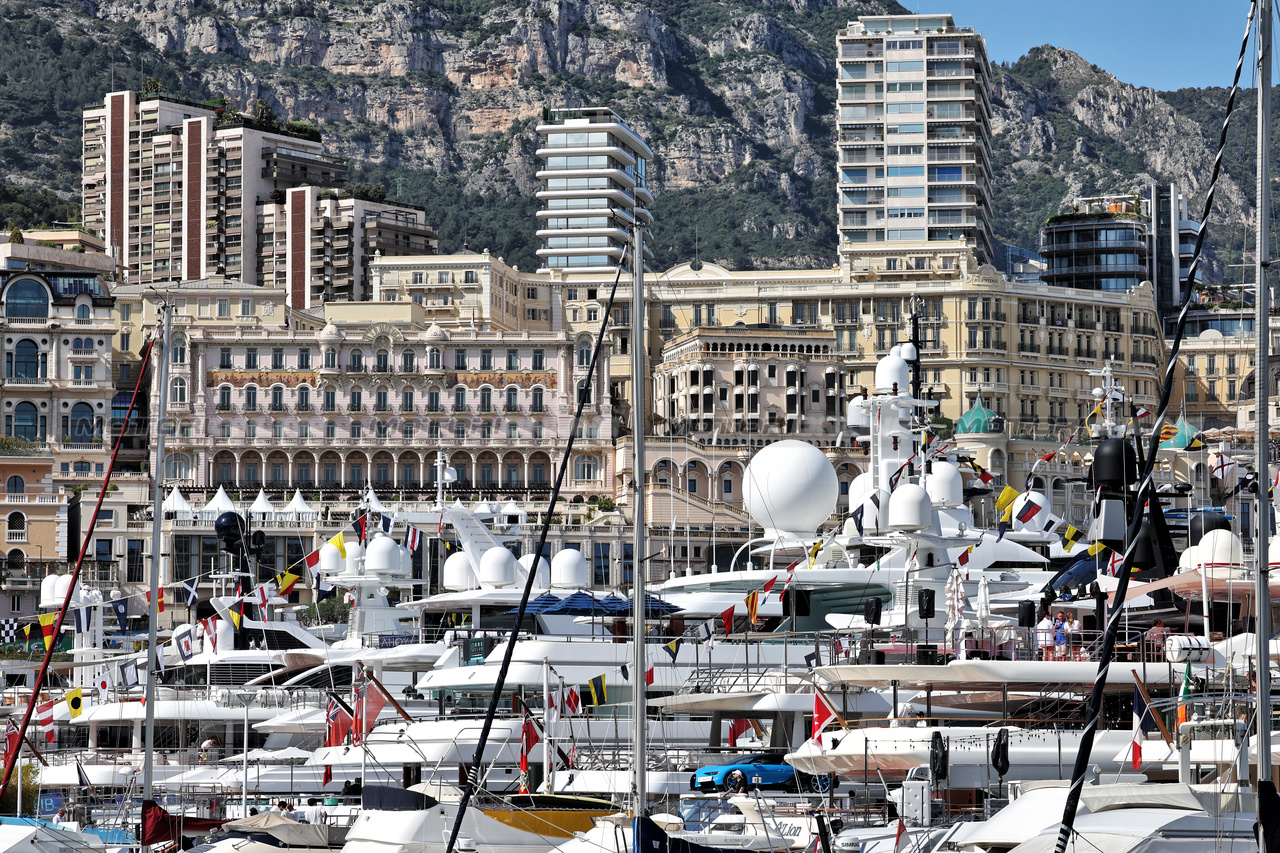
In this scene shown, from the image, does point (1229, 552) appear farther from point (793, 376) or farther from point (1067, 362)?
point (1067, 362)

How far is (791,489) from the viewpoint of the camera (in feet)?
157

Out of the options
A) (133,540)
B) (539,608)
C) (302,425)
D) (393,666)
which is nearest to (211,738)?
(393,666)

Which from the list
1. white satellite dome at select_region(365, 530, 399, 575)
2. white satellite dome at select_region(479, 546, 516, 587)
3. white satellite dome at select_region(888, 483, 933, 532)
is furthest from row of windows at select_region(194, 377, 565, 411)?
white satellite dome at select_region(888, 483, 933, 532)

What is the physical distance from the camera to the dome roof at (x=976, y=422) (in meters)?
118

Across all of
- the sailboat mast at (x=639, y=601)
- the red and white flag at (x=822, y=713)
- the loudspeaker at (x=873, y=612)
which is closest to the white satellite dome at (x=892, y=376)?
the loudspeaker at (x=873, y=612)

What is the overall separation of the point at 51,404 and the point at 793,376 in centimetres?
4697

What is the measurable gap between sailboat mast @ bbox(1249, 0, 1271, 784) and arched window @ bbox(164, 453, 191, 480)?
321 ft

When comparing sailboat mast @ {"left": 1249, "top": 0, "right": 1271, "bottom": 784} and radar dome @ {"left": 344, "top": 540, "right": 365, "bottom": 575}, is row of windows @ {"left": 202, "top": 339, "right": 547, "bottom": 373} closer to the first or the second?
radar dome @ {"left": 344, "top": 540, "right": 365, "bottom": 575}

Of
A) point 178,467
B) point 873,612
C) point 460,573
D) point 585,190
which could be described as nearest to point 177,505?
point 178,467

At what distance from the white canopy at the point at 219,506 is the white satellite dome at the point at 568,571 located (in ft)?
126

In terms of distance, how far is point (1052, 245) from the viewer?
163m

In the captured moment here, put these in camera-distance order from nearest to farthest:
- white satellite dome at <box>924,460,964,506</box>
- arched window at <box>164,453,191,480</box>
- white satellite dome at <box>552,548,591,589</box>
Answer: white satellite dome at <box>924,460,964,506</box> → white satellite dome at <box>552,548,591,589</box> → arched window at <box>164,453,191,480</box>

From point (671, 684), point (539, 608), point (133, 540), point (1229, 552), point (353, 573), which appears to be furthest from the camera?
point (133, 540)

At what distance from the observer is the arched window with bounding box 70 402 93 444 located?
114m
